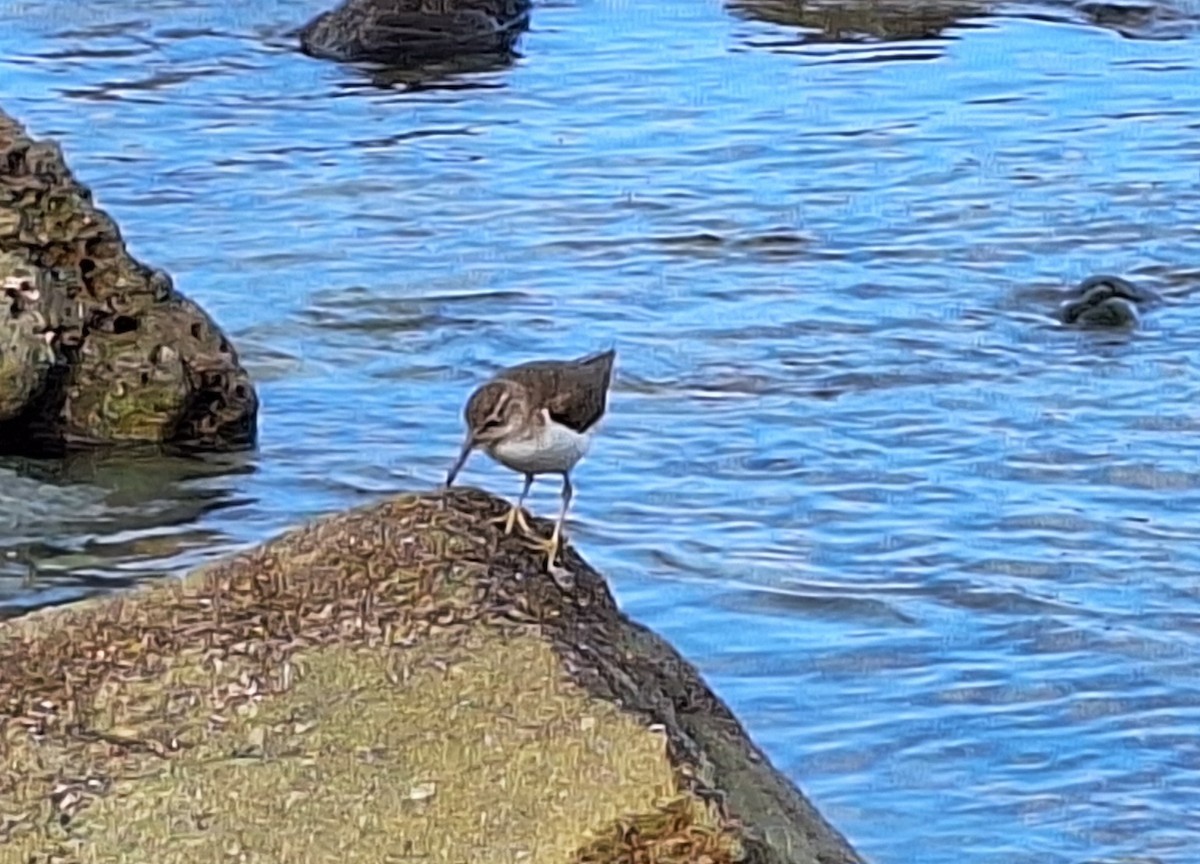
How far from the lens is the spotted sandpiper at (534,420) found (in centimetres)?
548

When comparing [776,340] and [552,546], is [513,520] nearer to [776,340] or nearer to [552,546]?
[552,546]

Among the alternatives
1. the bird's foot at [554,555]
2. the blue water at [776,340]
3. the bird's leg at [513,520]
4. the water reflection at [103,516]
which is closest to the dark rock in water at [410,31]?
the blue water at [776,340]

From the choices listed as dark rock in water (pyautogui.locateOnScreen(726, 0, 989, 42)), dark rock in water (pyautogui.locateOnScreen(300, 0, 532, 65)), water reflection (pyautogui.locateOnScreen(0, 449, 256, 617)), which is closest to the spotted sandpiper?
water reflection (pyautogui.locateOnScreen(0, 449, 256, 617))

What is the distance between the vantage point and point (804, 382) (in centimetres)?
880

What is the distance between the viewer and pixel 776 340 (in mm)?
9227

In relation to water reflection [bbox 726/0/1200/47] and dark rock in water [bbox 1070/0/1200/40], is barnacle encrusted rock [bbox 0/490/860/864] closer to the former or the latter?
water reflection [bbox 726/0/1200/47]

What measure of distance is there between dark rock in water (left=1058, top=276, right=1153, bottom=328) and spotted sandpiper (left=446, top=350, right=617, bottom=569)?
4121mm

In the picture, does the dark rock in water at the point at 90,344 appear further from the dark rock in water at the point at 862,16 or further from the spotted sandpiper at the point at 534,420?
the dark rock in water at the point at 862,16

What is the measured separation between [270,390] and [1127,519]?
267 cm

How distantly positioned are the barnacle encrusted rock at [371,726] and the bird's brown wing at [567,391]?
38.1 inches

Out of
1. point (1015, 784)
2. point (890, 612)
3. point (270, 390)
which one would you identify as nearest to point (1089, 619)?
point (890, 612)

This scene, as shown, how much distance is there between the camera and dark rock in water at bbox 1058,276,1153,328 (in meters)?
9.44

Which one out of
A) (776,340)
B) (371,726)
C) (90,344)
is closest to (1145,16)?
(776,340)

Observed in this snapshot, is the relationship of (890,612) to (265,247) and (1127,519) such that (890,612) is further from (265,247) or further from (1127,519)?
(265,247)
